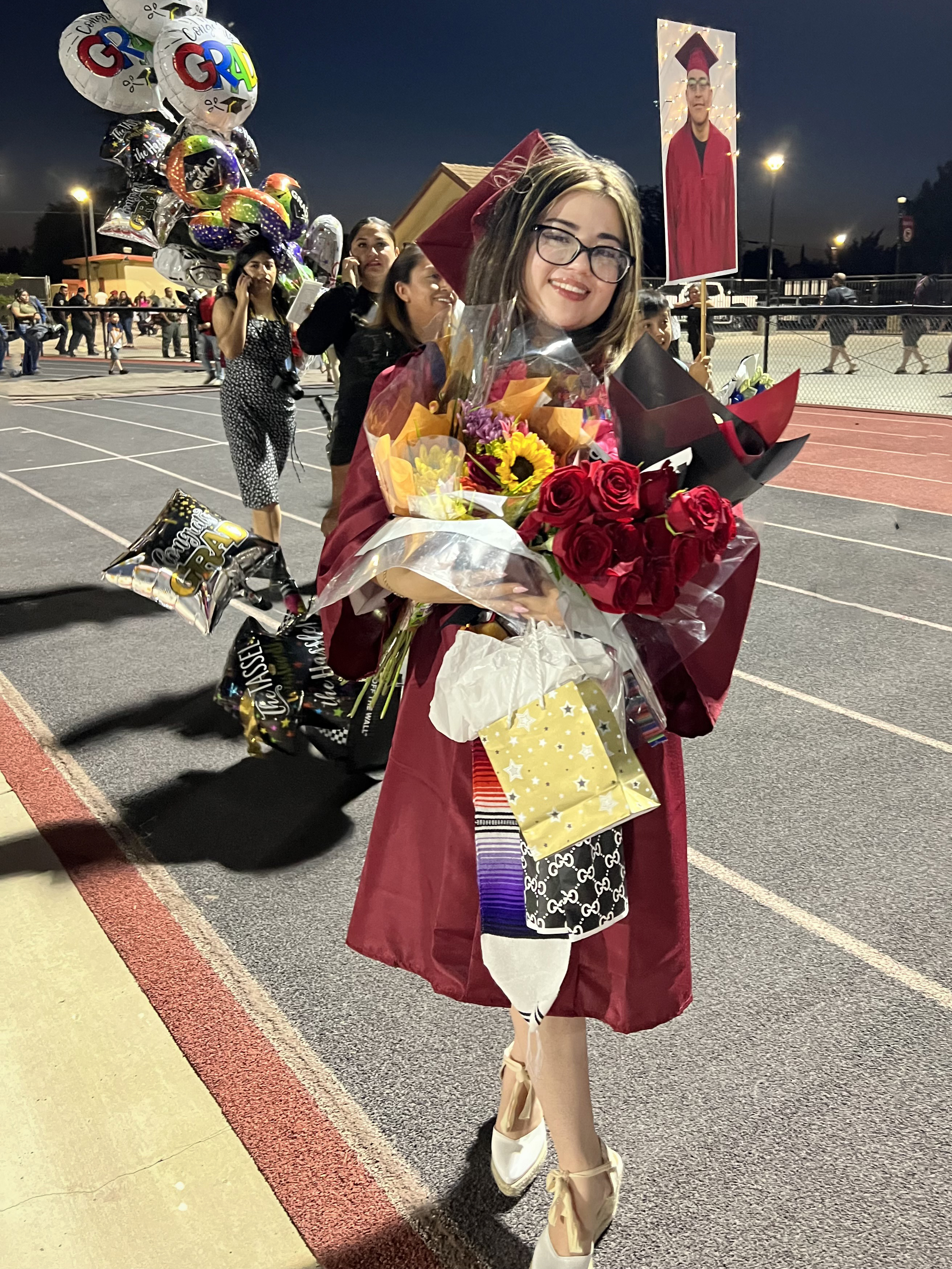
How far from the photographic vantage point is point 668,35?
256cm

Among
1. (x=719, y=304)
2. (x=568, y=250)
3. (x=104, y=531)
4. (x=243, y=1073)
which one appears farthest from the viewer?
(x=719, y=304)

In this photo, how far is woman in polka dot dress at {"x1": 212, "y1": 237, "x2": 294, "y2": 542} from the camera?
5195 mm

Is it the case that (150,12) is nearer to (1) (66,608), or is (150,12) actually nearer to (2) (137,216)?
(2) (137,216)

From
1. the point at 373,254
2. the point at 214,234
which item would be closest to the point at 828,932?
the point at 373,254

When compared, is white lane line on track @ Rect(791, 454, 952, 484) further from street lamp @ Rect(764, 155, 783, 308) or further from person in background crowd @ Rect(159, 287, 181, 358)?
person in background crowd @ Rect(159, 287, 181, 358)


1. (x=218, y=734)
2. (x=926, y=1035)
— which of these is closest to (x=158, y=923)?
(x=218, y=734)

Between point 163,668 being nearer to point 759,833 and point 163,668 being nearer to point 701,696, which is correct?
point 759,833

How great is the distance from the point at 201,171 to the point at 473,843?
526cm

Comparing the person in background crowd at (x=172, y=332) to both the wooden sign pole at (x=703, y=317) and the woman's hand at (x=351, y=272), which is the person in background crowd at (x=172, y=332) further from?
the wooden sign pole at (x=703, y=317)

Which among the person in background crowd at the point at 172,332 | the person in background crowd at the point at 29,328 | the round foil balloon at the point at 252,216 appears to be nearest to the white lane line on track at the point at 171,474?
the round foil balloon at the point at 252,216

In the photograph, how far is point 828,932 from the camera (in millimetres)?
2787

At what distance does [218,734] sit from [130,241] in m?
4.02

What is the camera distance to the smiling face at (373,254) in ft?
15.8

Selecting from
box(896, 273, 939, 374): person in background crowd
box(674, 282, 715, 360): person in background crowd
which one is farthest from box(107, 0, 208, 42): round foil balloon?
box(896, 273, 939, 374): person in background crowd
